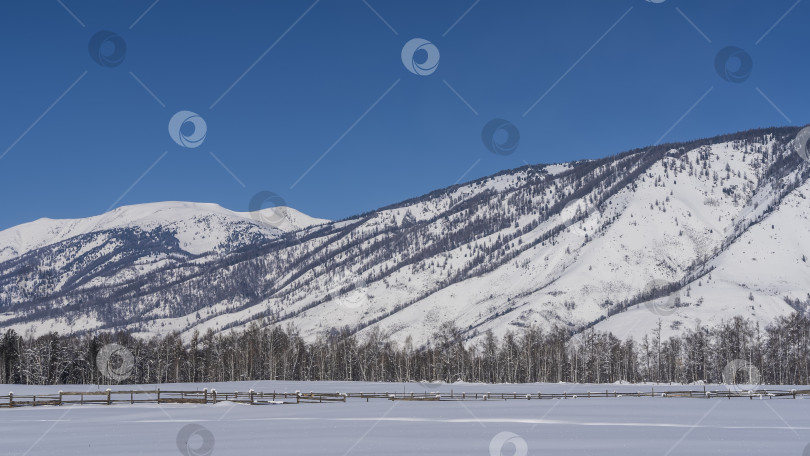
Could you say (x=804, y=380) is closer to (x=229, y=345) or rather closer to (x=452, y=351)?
(x=452, y=351)

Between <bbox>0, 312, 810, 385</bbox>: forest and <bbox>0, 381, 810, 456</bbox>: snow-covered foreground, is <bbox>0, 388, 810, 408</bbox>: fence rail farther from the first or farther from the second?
<bbox>0, 312, 810, 385</bbox>: forest

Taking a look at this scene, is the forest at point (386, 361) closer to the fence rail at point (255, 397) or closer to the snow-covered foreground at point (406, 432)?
the fence rail at point (255, 397)

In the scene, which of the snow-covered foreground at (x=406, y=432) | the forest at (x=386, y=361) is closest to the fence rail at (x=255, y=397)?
the snow-covered foreground at (x=406, y=432)

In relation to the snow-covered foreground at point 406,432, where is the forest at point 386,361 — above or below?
below

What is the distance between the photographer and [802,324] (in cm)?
14575

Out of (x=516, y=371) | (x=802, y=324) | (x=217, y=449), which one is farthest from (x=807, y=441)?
(x=802, y=324)

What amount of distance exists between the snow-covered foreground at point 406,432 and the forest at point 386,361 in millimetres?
83488

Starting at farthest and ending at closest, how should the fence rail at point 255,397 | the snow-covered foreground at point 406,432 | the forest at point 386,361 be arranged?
1. the forest at point 386,361
2. the fence rail at point 255,397
3. the snow-covered foreground at point 406,432

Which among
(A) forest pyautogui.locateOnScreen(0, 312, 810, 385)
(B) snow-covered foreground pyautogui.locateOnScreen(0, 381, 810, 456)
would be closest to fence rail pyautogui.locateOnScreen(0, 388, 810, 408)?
(B) snow-covered foreground pyautogui.locateOnScreen(0, 381, 810, 456)

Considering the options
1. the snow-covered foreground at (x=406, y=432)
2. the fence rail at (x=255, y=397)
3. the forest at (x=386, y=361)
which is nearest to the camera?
the snow-covered foreground at (x=406, y=432)

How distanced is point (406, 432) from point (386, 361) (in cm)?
12356

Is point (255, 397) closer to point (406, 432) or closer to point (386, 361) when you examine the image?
point (406, 432)

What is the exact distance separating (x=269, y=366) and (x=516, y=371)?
49.5 metres

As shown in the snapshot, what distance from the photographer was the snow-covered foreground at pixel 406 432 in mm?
24531
